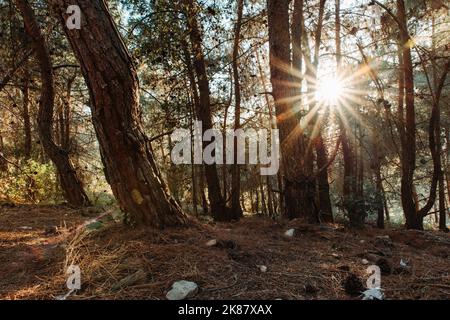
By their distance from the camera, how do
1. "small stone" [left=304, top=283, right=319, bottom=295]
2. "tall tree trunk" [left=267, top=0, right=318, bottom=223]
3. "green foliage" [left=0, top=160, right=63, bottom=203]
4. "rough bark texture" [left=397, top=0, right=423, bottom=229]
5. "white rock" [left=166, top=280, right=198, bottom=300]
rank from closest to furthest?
"white rock" [left=166, top=280, right=198, bottom=300] → "small stone" [left=304, top=283, right=319, bottom=295] → "tall tree trunk" [left=267, top=0, right=318, bottom=223] → "rough bark texture" [left=397, top=0, right=423, bottom=229] → "green foliage" [left=0, top=160, right=63, bottom=203]

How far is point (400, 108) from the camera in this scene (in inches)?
309

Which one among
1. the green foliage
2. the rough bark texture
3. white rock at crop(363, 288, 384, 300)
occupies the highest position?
the rough bark texture

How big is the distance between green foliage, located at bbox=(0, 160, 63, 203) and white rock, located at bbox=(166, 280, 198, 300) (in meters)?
5.64

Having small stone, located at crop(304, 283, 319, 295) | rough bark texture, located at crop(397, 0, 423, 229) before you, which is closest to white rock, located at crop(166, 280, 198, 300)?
small stone, located at crop(304, 283, 319, 295)

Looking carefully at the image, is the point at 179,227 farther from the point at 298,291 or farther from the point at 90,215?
the point at 90,215

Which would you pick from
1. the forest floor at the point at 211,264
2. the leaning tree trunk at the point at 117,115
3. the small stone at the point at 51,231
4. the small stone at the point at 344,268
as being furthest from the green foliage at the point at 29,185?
the small stone at the point at 344,268

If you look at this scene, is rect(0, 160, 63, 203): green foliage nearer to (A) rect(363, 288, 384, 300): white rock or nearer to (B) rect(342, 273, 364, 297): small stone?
(B) rect(342, 273, 364, 297): small stone

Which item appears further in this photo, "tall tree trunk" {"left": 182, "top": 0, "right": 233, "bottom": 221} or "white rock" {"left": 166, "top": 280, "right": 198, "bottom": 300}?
"tall tree trunk" {"left": 182, "top": 0, "right": 233, "bottom": 221}

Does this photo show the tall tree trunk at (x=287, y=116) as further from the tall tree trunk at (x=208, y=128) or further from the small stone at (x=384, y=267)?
the tall tree trunk at (x=208, y=128)

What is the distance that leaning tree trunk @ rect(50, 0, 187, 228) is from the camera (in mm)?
3016

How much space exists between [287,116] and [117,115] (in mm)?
2495

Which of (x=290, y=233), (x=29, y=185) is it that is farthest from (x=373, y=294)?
(x=29, y=185)
